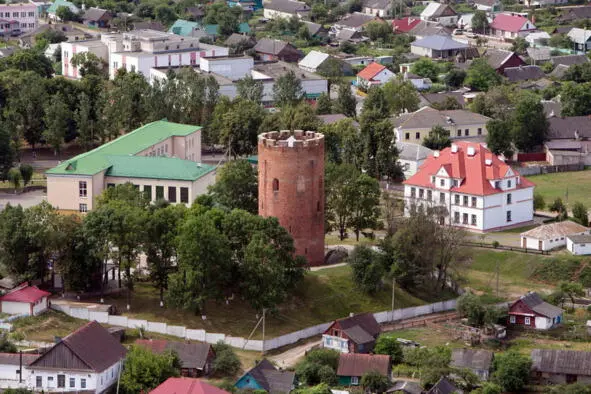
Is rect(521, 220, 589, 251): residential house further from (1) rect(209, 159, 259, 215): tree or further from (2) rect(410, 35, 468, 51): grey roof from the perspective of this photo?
(2) rect(410, 35, 468, 51): grey roof

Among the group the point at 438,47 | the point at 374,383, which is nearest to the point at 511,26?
the point at 438,47

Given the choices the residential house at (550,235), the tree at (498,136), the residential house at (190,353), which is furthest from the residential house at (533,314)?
the tree at (498,136)

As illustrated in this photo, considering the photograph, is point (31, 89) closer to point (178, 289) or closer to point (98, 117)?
point (98, 117)

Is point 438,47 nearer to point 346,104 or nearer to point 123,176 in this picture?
point 346,104

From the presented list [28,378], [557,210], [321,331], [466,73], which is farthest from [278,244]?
[466,73]

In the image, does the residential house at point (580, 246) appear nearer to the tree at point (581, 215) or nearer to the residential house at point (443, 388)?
the tree at point (581, 215)
